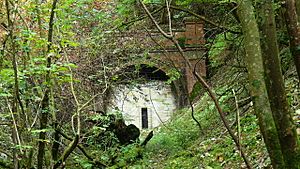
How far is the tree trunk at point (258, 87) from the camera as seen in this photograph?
3367 millimetres

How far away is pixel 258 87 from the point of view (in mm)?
3363

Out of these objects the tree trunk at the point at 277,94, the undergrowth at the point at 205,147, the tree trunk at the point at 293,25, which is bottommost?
the undergrowth at the point at 205,147

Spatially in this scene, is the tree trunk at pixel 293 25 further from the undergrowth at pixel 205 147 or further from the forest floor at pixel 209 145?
the undergrowth at pixel 205 147

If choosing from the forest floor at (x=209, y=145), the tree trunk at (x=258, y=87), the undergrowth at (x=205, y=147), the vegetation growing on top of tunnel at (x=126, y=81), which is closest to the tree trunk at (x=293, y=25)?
the vegetation growing on top of tunnel at (x=126, y=81)

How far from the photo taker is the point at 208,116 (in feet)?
31.9

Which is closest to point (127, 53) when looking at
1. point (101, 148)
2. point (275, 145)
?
A: point (101, 148)

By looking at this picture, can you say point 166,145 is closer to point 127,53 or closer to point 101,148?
point 101,148

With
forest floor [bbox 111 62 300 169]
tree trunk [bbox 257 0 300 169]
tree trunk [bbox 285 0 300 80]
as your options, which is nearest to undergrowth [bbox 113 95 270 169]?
forest floor [bbox 111 62 300 169]

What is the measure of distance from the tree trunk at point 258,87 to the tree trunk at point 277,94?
0.34ft

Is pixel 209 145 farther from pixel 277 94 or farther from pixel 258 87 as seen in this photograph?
pixel 258 87

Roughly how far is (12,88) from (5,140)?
1451 mm

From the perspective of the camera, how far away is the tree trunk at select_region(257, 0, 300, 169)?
11.5ft

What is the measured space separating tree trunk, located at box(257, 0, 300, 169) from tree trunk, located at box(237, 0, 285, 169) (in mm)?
105

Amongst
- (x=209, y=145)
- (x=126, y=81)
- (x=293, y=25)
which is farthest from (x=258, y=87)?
(x=126, y=81)
